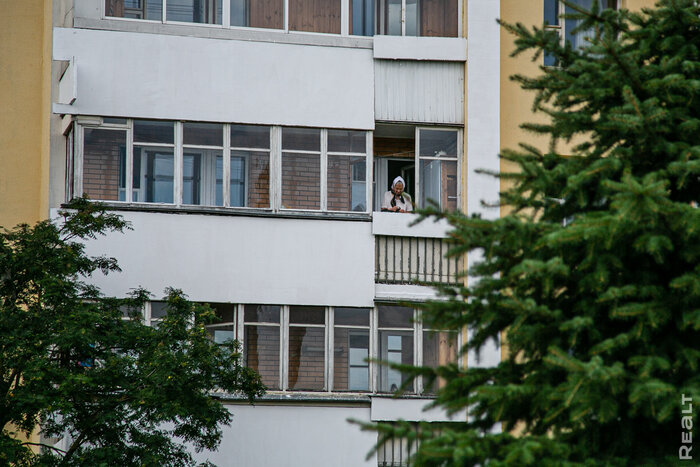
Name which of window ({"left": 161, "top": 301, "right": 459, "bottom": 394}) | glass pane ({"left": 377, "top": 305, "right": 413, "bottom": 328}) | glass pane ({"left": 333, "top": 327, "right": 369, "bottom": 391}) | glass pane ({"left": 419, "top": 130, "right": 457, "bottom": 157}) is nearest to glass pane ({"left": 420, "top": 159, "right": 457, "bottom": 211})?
glass pane ({"left": 419, "top": 130, "right": 457, "bottom": 157})

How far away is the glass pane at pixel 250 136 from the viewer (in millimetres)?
21188

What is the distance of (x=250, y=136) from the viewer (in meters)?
21.2

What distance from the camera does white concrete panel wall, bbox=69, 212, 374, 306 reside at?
2041 cm

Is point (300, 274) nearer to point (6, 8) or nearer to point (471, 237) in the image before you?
point (6, 8)

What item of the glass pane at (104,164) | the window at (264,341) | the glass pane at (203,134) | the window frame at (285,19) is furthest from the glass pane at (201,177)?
the window frame at (285,19)

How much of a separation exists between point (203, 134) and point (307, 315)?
12.0 feet

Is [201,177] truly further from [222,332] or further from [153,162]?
[222,332]

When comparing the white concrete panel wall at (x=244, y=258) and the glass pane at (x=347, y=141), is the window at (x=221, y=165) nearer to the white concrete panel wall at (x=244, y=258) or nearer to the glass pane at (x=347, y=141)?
the glass pane at (x=347, y=141)

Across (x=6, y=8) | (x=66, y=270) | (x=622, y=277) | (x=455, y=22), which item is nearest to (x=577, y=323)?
(x=622, y=277)

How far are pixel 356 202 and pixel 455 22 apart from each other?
387 cm

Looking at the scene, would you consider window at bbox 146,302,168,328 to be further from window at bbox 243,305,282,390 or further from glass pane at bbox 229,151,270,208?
glass pane at bbox 229,151,270,208

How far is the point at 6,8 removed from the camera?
76.0 ft

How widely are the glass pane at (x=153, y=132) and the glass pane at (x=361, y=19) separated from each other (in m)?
3.78

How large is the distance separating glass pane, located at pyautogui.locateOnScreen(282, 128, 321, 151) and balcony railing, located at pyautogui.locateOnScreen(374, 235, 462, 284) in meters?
2.00
